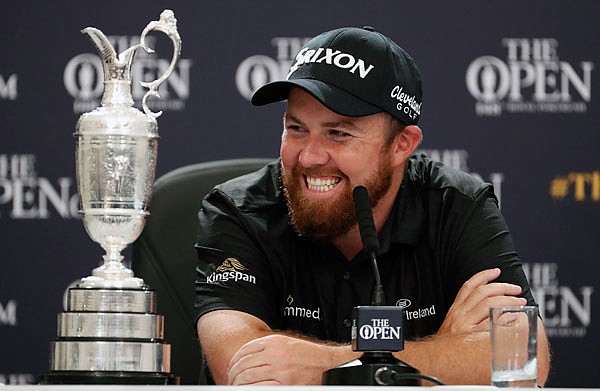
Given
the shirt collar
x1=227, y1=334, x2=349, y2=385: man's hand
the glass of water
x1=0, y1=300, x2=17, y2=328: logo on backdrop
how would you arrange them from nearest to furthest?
the glass of water
x1=227, y1=334, x2=349, y2=385: man's hand
the shirt collar
x1=0, y1=300, x2=17, y2=328: logo on backdrop

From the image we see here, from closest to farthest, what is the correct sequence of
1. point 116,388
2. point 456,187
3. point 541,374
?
1. point 116,388
2. point 541,374
3. point 456,187

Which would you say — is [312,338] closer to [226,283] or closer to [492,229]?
[226,283]

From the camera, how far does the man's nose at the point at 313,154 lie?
8.67 feet

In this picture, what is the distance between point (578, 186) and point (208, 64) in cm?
119

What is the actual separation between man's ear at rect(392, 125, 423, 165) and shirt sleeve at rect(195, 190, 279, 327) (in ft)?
1.19

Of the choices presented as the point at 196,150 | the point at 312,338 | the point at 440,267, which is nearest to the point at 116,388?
the point at 312,338

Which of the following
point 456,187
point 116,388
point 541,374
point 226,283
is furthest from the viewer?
point 456,187

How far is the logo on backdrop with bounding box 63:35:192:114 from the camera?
12.7 ft

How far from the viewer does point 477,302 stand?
253 centimetres

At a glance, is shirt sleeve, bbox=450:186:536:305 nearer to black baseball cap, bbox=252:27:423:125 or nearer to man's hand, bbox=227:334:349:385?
black baseball cap, bbox=252:27:423:125

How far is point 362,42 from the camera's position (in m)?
2.71

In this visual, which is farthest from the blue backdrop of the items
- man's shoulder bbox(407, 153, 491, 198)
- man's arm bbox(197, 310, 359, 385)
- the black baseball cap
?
man's arm bbox(197, 310, 359, 385)

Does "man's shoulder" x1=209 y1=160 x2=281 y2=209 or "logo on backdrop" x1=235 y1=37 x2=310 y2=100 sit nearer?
"man's shoulder" x1=209 y1=160 x2=281 y2=209

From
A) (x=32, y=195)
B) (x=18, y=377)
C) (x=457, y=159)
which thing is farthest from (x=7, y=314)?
(x=457, y=159)
